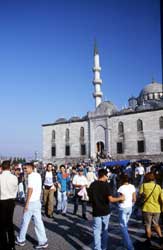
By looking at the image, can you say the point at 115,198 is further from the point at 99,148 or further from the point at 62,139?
the point at 62,139

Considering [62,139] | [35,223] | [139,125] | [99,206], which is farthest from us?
[62,139]

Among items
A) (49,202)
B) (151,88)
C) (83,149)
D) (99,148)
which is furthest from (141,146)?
(49,202)

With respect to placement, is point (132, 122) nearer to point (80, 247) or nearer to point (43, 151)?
point (43, 151)

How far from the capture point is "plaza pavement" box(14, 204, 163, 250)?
6.73 meters

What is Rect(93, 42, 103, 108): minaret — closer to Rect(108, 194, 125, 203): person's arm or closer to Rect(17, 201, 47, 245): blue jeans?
Rect(17, 201, 47, 245): blue jeans

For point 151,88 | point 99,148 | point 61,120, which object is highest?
point 151,88

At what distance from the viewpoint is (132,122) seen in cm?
4409

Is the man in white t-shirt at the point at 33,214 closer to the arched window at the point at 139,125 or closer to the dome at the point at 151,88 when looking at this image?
the arched window at the point at 139,125

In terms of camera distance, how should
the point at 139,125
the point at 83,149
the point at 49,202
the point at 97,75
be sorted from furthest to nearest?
the point at 83,149, the point at 97,75, the point at 139,125, the point at 49,202

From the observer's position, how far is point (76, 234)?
7.86m

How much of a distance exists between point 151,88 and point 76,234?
53096 mm

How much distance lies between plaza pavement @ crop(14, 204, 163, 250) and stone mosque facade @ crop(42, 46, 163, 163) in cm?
3243

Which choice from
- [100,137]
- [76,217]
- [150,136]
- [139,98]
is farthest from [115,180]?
[139,98]

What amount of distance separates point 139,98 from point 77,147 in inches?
752
